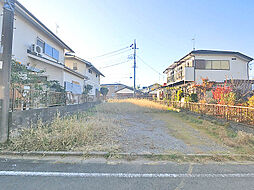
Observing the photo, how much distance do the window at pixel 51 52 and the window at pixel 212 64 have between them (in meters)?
13.9

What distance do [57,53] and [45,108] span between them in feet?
25.2

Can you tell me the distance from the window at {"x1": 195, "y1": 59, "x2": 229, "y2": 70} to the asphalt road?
568 inches

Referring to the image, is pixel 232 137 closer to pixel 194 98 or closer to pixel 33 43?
pixel 194 98

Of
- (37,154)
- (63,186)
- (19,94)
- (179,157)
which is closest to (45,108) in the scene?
(19,94)

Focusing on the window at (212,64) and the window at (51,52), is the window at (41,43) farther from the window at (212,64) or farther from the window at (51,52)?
the window at (212,64)

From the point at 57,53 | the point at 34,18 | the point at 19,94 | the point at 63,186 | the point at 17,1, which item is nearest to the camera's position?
the point at 63,186

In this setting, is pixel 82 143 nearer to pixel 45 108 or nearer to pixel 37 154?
pixel 37 154

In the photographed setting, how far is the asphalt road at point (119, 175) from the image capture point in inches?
86.2

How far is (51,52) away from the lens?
1060 cm

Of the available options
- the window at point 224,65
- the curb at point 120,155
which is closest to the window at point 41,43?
the curb at point 120,155

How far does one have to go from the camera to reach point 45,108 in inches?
215

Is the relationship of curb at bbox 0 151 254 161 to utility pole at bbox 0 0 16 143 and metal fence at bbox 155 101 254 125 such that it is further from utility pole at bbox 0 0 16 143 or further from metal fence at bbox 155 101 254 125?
metal fence at bbox 155 101 254 125

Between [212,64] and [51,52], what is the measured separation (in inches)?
621

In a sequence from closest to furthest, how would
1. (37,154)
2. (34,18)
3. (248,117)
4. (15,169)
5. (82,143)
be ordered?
(15,169) → (37,154) → (82,143) → (248,117) → (34,18)
